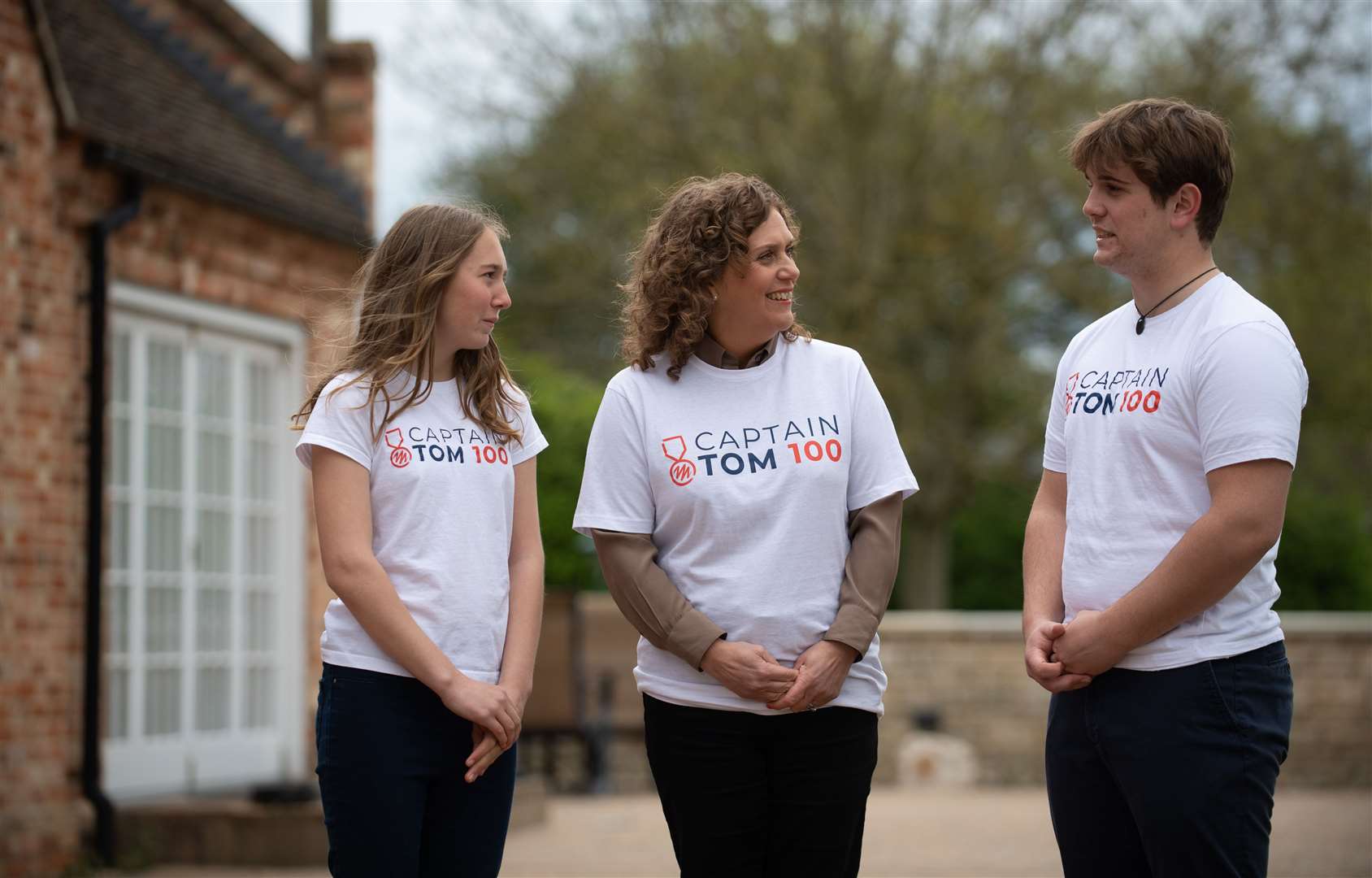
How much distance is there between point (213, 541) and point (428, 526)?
5570 millimetres

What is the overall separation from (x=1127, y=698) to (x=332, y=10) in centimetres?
1052

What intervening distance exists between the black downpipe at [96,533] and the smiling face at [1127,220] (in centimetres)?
532

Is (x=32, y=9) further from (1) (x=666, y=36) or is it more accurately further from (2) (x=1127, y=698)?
(1) (x=666, y=36)

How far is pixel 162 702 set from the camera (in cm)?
768

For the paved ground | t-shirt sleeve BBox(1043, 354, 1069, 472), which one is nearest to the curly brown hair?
t-shirt sleeve BBox(1043, 354, 1069, 472)

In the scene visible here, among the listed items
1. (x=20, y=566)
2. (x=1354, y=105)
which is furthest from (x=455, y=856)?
(x=1354, y=105)

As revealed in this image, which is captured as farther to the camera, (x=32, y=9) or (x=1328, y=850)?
(x=1328, y=850)

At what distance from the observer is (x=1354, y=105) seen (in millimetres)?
16031

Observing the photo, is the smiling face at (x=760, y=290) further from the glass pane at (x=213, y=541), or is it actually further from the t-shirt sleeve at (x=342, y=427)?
the glass pane at (x=213, y=541)

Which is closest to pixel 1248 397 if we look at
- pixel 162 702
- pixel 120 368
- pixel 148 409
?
pixel 120 368

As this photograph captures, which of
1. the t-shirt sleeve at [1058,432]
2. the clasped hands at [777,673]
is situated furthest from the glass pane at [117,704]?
the t-shirt sleeve at [1058,432]

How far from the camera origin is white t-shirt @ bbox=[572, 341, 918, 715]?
2.92 meters

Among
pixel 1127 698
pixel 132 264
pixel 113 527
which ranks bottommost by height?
pixel 1127 698

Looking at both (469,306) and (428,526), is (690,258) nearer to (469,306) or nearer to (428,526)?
(469,306)
